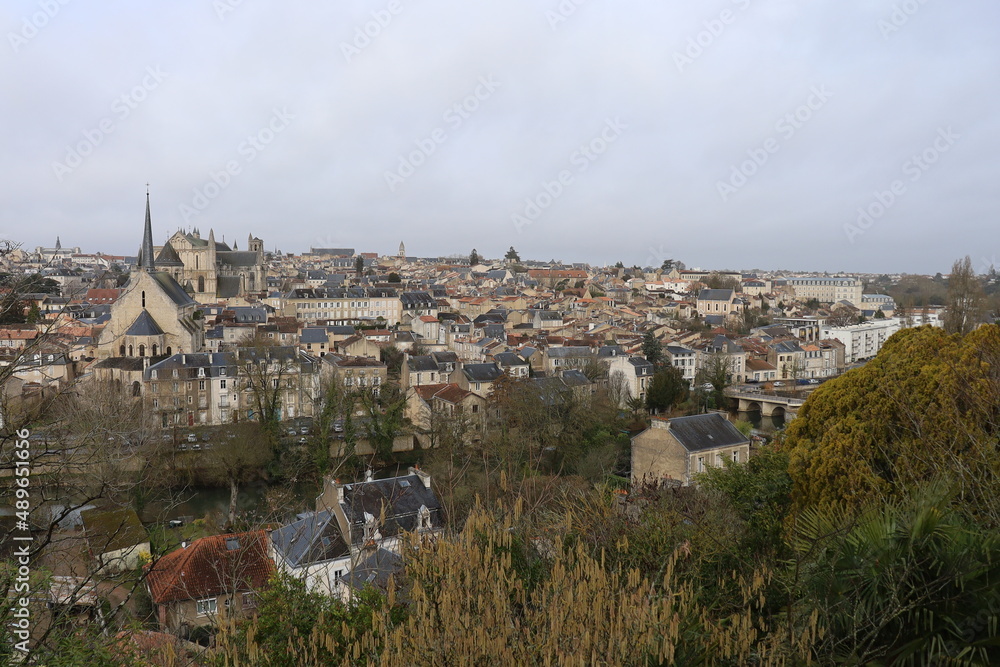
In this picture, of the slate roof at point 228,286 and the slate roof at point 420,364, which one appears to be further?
the slate roof at point 228,286

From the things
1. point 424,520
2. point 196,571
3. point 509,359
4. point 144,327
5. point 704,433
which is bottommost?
point 196,571

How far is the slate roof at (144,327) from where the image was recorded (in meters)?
27.1

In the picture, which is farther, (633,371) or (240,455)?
(633,371)

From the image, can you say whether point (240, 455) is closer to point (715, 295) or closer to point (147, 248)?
point (147, 248)

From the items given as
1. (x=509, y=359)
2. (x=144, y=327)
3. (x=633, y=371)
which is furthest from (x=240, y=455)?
(x=633, y=371)

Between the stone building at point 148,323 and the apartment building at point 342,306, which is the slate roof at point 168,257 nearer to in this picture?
A: the apartment building at point 342,306

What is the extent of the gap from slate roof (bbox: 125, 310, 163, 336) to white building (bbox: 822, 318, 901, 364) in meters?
36.2

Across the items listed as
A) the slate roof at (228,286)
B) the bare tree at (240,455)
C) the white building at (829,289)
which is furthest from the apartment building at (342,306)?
the white building at (829,289)

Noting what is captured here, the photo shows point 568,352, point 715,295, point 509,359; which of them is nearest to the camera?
point 509,359

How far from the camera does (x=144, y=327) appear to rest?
27.3 m

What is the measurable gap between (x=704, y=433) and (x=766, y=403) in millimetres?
13763

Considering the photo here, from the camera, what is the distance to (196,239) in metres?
49.3

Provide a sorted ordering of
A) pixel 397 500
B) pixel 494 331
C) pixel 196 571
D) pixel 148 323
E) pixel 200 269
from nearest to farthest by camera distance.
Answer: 1. pixel 196 571
2. pixel 397 500
3. pixel 148 323
4. pixel 494 331
5. pixel 200 269

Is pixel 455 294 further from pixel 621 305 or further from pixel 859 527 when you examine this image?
pixel 859 527
